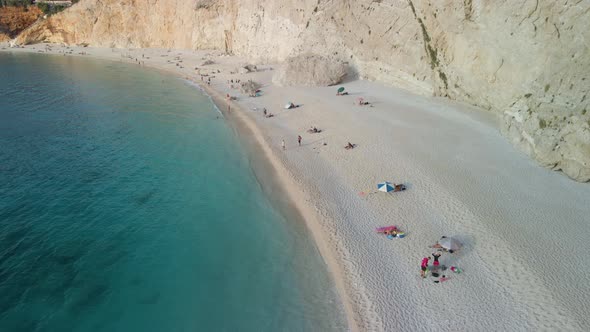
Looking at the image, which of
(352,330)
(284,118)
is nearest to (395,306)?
(352,330)

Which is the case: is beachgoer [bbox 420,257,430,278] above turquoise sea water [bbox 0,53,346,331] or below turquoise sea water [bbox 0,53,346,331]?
above

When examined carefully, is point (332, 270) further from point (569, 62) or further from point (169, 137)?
point (169, 137)

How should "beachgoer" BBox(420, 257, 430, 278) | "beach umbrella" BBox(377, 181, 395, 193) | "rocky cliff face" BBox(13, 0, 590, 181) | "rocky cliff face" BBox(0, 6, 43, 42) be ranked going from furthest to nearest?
1. "rocky cliff face" BBox(0, 6, 43, 42)
2. "rocky cliff face" BBox(13, 0, 590, 181)
3. "beach umbrella" BBox(377, 181, 395, 193)
4. "beachgoer" BBox(420, 257, 430, 278)

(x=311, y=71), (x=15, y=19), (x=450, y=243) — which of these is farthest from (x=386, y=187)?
(x=15, y=19)

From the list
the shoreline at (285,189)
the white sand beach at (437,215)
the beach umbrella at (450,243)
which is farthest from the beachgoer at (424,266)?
the shoreline at (285,189)

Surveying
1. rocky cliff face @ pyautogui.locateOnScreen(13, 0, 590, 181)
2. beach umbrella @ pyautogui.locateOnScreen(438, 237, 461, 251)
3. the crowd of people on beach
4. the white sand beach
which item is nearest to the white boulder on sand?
rocky cliff face @ pyautogui.locateOnScreen(13, 0, 590, 181)

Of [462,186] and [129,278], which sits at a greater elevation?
[462,186]

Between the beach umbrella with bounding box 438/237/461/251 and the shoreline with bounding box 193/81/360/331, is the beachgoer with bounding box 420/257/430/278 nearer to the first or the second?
the beach umbrella with bounding box 438/237/461/251
